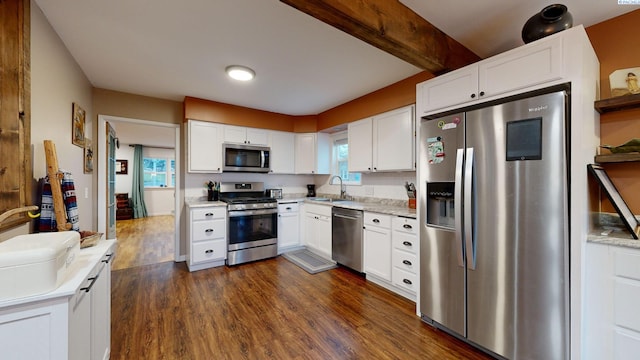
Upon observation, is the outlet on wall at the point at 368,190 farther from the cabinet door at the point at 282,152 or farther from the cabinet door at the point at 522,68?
the cabinet door at the point at 522,68

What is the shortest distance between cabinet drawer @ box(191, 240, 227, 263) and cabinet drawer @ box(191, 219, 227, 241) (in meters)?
0.07

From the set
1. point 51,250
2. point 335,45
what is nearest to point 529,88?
point 335,45

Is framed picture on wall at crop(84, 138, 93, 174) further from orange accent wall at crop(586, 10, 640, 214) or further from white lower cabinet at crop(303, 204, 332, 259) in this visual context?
orange accent wall at crop(586, 10, 640, 214)

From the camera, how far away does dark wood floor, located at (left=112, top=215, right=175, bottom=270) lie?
12.6 ft

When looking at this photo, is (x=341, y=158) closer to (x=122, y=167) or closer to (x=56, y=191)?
(x=56, y=191)

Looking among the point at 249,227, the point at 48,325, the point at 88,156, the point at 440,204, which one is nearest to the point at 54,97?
the point at 88,156

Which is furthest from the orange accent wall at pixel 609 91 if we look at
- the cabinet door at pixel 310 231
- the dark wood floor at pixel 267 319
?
the cabinet door at pixel 310 231

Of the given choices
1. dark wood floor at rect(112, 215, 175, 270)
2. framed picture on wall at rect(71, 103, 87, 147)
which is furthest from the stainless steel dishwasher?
framed picture on wall at rect(71, 103, 87, 147)

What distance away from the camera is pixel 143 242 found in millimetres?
4891

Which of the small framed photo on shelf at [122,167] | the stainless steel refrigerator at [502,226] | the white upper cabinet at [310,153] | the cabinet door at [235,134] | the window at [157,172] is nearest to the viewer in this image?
the stainless steel refrigerator at [502,226]

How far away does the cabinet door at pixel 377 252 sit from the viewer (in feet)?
9.09

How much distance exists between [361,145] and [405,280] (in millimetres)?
1840

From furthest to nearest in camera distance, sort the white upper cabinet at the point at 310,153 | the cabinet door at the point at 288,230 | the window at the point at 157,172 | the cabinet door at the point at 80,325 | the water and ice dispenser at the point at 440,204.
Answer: the window at the point at 157,172, the white upper cabinet at the point at 310,153, the cabinet door at the point at 288,230, the water and ice dispenser at the point at 440,204, the cabinet door at the point at 80,325

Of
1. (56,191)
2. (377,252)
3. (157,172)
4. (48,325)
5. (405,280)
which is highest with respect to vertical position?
(157,172)
